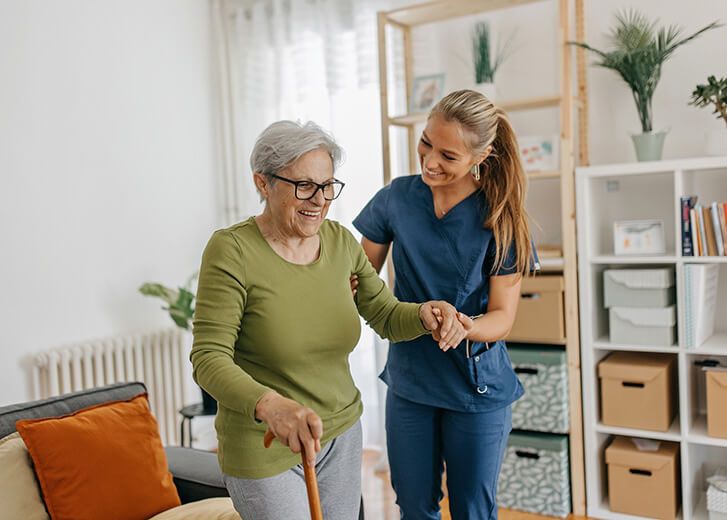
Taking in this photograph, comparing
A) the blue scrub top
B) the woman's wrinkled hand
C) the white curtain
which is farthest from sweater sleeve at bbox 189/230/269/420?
the white curtain

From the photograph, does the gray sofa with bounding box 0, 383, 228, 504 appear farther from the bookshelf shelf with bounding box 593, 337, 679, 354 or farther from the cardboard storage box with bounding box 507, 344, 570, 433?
the bookshelf shelf with bounding box 593, 337, 679, 354

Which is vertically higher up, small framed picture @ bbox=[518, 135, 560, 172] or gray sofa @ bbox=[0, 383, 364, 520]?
small framed picture @ bbox=[518, 135, 560, 172]

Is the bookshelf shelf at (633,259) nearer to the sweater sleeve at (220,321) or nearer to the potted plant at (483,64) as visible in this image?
the potted plant at (483,64)

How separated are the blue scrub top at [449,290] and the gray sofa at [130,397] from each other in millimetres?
513

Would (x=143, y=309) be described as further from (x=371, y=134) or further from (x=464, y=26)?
(x=464, y=26)

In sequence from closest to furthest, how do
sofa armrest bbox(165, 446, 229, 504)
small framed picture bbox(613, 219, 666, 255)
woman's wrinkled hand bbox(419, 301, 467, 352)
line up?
woman's wrinkled hand bbox(419, 301, 467, 352), sofa armrest bbox(165, 446, 229, 504), small framed picture bbox(613, 219, 666, 255)

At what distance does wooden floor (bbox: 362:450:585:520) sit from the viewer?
313 centimetres

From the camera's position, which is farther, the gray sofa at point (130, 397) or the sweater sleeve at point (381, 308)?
the gray sofa at point (130, 397)

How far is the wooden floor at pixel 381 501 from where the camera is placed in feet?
10.3

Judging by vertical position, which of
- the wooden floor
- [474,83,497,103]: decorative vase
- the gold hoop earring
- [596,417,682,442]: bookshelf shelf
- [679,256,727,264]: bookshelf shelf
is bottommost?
the wooden floor

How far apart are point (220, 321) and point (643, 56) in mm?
2223

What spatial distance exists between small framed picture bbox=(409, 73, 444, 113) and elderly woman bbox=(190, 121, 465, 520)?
73.8 inches

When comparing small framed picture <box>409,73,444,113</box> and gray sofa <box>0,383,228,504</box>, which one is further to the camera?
small framed picture <box>409,73,444,113</box>

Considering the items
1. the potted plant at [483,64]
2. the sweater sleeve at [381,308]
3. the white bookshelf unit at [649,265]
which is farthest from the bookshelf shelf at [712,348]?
the sweater sleeve at [381,308]
